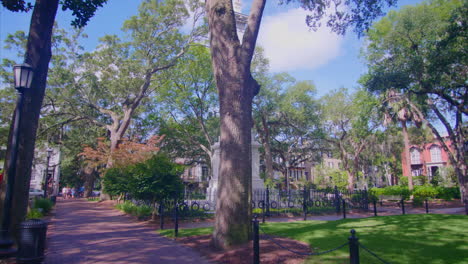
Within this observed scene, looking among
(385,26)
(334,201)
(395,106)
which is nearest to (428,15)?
(385,26)

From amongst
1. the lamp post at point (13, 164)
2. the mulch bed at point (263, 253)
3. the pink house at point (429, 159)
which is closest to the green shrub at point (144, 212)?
the mulch bed at point (263, 253)

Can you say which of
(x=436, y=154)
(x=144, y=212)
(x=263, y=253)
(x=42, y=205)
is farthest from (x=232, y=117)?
(x=436, y=154)

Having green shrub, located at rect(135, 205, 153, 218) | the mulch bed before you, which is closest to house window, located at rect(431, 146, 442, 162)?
green shrub, located at rect(135, 205, 153, 218)

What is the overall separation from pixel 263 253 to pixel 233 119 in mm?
3296

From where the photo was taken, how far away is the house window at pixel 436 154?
178 feet

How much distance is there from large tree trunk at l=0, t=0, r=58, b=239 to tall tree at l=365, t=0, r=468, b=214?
669 inches

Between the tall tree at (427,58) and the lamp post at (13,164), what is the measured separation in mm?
17603

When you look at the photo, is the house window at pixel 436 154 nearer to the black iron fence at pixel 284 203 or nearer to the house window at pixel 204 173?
the house window at pixel 204 173

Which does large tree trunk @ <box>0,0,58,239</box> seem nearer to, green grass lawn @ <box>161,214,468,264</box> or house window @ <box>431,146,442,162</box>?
green grass lawn @ <box>161,214,468,264</box>

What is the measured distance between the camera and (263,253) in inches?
264

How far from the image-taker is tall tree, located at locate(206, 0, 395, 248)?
7430 mm

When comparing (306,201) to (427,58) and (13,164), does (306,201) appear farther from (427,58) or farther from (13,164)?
(13,164)

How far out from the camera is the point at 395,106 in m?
24.5

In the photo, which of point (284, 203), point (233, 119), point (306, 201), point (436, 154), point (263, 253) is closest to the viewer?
point (263, 253)
